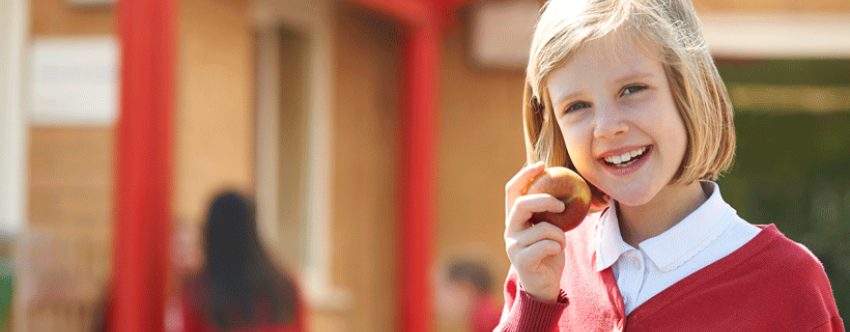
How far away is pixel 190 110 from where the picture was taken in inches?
135

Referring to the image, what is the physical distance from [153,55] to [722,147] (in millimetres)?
2214

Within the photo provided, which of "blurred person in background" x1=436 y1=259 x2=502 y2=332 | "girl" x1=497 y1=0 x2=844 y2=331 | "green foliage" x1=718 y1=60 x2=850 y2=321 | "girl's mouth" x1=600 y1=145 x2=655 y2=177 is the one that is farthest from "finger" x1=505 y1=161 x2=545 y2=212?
"green foliage" x1=718 y1=60 x2=850 y2=321

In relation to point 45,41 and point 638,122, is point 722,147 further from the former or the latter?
point 45,41

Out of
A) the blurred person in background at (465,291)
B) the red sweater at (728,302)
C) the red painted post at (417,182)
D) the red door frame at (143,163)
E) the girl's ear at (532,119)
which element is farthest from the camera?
the red painted post at (417,182)

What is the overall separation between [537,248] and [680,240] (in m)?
0.22

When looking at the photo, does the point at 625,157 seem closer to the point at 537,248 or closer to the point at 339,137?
the point at 537,248

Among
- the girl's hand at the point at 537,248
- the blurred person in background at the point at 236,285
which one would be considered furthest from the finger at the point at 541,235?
the blurred person in background at the point at 236,285

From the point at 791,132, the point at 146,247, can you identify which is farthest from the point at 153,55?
the point at 791,132

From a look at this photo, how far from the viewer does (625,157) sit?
47.9 inches

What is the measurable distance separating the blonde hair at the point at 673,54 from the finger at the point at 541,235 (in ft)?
0.67

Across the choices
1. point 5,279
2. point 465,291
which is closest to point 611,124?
point 5,279

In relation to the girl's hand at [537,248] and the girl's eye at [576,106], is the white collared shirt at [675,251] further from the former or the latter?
the girl's eye at [576,106]

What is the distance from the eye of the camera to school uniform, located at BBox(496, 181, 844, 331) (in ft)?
3.61

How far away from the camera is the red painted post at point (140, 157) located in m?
2.88
